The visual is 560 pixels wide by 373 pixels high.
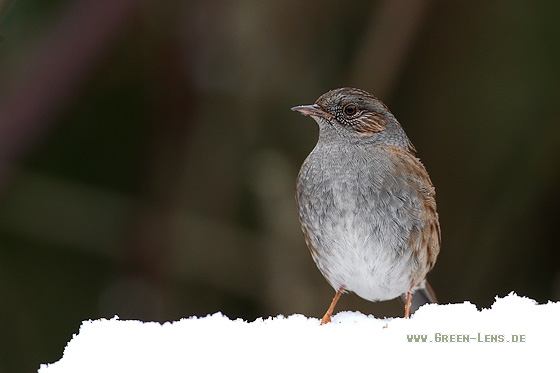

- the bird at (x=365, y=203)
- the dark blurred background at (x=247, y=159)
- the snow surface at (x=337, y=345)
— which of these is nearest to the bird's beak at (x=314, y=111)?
the bird at (x=365, y=203)

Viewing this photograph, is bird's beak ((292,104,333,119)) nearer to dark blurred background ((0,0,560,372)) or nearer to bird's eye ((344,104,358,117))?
bird's eye ((344,104,358,117))

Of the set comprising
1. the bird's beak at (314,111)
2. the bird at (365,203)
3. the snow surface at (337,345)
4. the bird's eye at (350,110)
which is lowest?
the snow surface at (337,345)

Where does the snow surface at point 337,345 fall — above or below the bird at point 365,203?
below

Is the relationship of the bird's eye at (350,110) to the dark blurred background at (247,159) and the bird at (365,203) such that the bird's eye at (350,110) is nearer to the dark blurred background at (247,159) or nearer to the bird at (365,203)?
the bird at (365,203)

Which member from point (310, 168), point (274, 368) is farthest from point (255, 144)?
point (274, 368)

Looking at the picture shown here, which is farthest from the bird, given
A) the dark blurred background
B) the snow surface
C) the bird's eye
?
the dark blurred background

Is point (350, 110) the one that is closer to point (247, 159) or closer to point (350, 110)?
point (350, 110)
